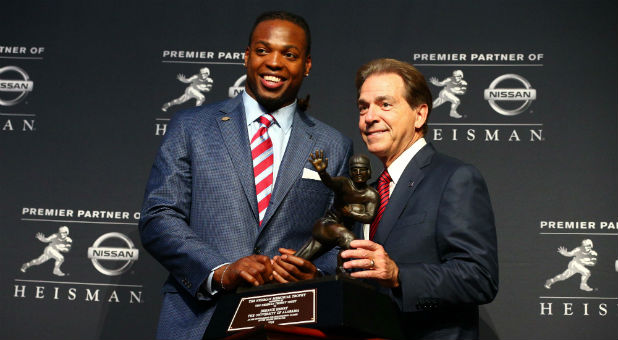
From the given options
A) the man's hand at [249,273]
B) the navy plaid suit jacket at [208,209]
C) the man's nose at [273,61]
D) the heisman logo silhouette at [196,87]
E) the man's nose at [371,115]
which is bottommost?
the man's hand at [249,273]

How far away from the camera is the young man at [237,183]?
8.32ft

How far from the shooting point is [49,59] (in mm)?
4160

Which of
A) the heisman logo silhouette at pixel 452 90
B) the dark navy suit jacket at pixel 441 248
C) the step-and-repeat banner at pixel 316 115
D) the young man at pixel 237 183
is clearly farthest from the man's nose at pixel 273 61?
the heisman logo silhouette at pixel 452 90

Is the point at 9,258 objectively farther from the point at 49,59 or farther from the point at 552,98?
the point at 552,98

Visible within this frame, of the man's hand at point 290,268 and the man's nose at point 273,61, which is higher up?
the man's nose at point 273,61

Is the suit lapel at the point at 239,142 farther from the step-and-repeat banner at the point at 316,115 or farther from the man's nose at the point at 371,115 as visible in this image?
the step-and-repeat banner at the point at 316,115

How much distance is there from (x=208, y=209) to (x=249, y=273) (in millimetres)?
452

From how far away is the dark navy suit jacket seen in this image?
2.31 metres

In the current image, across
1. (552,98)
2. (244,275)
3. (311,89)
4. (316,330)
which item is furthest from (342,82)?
(316,330)

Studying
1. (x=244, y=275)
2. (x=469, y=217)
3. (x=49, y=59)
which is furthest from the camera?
(x=49, y=59)

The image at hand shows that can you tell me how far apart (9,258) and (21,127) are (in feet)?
2.24

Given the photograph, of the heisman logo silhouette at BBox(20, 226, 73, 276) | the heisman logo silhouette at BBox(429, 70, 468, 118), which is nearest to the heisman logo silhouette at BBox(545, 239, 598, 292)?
the heisman logo silhouette at BBox(429, 70, 468, 118)

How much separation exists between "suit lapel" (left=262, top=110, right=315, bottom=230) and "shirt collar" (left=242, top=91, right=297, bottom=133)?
1.0 inches

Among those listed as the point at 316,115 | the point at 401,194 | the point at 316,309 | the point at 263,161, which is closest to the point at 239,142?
the point at 263,161
